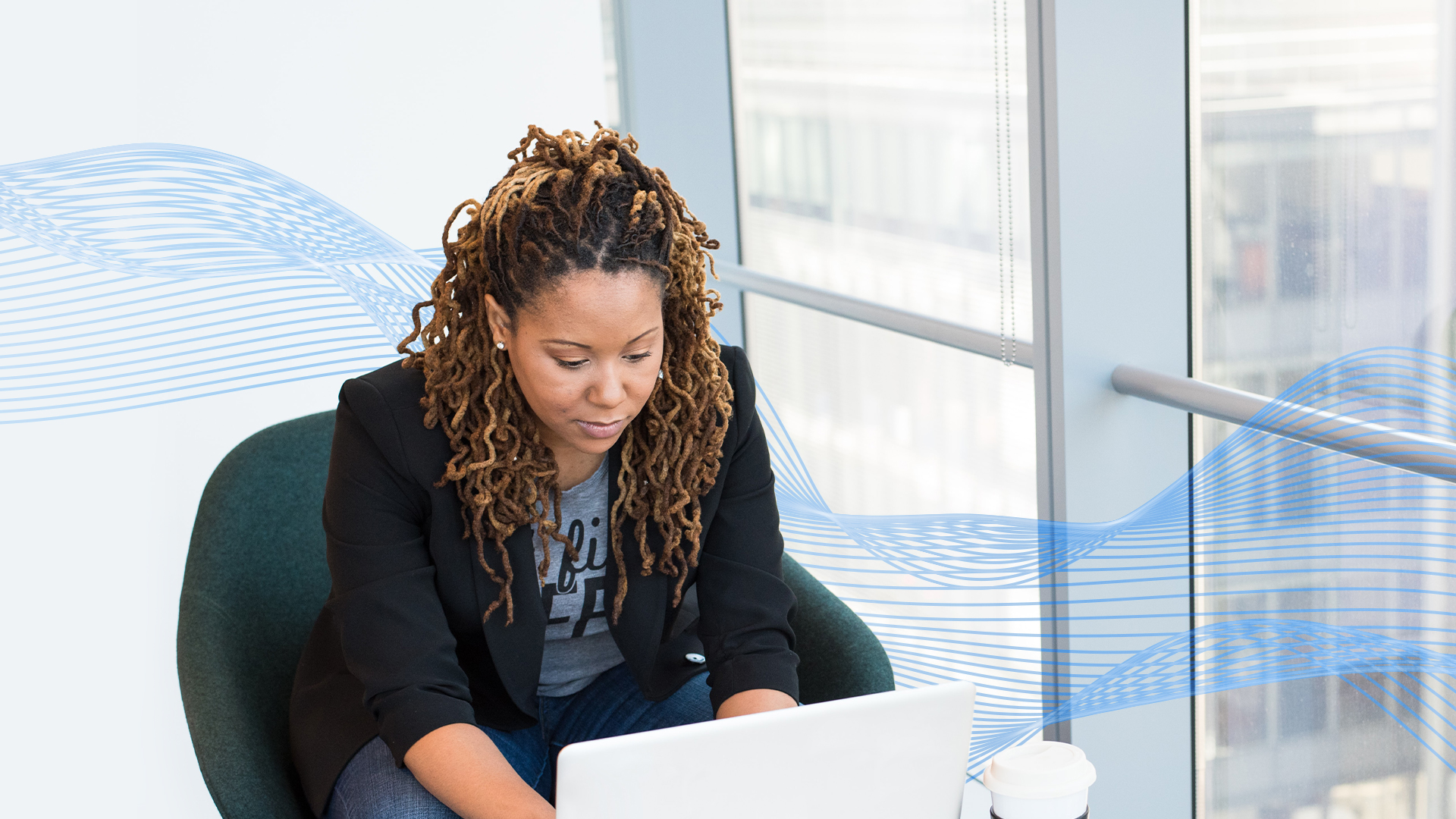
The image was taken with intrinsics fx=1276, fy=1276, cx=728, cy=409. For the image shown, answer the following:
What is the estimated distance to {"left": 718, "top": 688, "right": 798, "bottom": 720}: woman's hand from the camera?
1326 millimetres

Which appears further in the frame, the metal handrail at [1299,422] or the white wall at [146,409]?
the white wall at [146,409]

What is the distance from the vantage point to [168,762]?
211cm

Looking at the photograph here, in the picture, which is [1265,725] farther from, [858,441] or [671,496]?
[858,441]

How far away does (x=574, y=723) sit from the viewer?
145 cm

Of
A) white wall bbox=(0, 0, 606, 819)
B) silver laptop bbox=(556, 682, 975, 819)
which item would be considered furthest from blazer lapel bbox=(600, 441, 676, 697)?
white wall bbox=(0, 0, 606, 819)

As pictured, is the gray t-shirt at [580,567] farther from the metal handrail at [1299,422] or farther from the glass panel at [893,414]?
the glass panel at [893,414]

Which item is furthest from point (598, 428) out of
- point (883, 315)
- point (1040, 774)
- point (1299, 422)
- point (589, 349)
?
point (883, 315)

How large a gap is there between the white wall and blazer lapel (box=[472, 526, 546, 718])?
0.99 meters

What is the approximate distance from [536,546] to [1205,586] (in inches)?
38.4

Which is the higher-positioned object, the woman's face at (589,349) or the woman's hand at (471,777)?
the woman's face at (589,349)

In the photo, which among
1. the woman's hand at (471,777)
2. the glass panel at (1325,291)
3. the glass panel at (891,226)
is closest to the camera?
the woman's hand at (471,777)

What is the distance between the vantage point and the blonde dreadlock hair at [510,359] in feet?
4.01

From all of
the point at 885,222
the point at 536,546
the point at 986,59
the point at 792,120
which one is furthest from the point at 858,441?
the point at 536,546

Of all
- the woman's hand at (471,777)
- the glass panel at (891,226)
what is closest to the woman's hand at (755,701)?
the woman's hand at (471,777)
